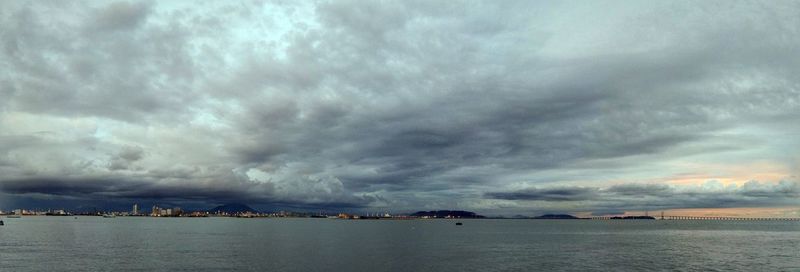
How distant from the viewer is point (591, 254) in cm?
13462

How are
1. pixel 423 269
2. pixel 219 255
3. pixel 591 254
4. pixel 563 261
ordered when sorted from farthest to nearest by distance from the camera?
pixel 591 254 < pixel 219 255 < pixel 563 261 < pixel 423 269

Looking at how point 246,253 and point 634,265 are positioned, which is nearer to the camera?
point 634,265

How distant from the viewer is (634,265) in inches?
4257

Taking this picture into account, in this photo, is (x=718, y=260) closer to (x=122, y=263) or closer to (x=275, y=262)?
(x=275, y=262)

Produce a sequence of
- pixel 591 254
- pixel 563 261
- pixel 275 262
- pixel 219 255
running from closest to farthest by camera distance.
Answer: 1. pixel 275 262
2. pixel 563 261
3. pixel 219 255
4. pixel 591 254

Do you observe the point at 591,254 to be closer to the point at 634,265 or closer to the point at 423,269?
the point at 634,265

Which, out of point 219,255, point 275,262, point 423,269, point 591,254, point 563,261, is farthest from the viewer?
point 591,254

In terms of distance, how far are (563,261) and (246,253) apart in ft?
238

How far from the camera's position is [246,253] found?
128625 mm

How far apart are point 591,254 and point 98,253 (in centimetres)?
11787

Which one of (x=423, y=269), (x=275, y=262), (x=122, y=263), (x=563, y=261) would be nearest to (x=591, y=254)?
(x=563, y=261)

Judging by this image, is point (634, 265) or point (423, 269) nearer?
point (423, 269)

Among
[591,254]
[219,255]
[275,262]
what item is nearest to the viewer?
[275,262]

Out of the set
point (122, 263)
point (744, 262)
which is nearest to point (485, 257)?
point (744, 262)
